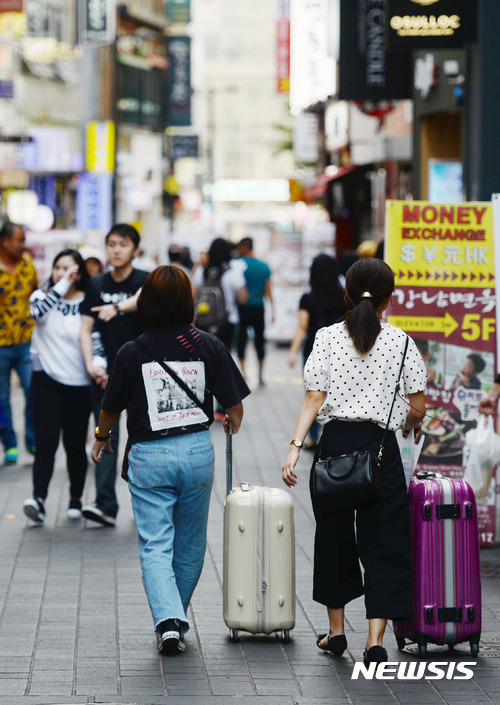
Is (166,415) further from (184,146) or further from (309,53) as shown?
(184,146)

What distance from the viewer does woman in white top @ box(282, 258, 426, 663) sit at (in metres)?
5.57

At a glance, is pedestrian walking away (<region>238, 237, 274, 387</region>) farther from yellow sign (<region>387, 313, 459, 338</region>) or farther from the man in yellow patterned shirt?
yellow sign (<region>387, 313, 459, 338</region>)

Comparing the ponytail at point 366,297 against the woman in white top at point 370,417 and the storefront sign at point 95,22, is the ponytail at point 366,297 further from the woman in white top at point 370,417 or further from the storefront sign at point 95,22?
the storefront sign at point 95,22

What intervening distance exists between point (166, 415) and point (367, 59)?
31.5 ft

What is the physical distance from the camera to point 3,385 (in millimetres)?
11391

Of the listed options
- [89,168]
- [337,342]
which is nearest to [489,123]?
[337,342]

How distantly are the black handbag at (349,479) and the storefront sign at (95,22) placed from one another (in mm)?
31301

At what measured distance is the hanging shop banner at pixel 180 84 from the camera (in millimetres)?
54031

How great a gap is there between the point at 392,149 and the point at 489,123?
426 inches

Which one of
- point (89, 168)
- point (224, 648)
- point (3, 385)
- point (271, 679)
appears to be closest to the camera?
point (271, 679)

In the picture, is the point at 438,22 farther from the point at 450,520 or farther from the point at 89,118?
the point at 89,118

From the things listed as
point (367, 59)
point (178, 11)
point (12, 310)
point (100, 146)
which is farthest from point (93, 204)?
point (178, 11)

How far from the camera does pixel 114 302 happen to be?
844cm

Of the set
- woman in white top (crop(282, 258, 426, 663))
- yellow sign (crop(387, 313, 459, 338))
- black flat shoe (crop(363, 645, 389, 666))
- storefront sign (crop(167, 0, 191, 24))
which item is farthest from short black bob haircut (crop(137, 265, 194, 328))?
storefront sign (crop(167, 0, 191, 24))
